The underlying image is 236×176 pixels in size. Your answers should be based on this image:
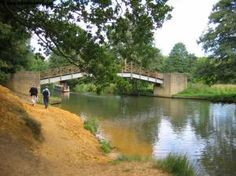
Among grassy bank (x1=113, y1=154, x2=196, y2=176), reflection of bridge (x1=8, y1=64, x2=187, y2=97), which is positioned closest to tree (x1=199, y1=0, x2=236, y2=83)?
reflection of bridge (x1=8, y1=64, x2=187, y2=97)

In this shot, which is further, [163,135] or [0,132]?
[163,135]

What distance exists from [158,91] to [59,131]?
4662 cm

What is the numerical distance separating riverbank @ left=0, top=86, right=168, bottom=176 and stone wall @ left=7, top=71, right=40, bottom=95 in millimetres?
31102

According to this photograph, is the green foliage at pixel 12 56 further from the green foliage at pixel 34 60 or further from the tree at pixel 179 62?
the tree at pixel 179 62

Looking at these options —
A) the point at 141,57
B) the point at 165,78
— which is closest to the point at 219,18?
the point at 165,78

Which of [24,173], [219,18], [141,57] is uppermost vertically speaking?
[219,18]

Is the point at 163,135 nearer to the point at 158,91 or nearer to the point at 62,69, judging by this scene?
the point at 62,69

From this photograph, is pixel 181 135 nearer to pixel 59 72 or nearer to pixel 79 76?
pixel 79 76

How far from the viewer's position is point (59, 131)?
1992cm

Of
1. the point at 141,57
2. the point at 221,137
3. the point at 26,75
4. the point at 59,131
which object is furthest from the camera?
the point at 26,75

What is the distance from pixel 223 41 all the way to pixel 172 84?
1714cm

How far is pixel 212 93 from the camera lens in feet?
191

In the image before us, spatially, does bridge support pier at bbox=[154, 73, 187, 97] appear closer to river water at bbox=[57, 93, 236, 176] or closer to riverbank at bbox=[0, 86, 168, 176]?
river water at bbox=[57, 93, 236, 176]

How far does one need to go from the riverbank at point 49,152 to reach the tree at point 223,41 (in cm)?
2779
